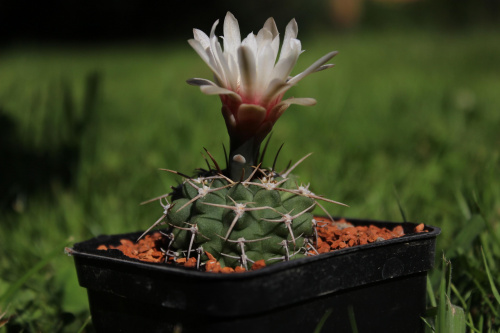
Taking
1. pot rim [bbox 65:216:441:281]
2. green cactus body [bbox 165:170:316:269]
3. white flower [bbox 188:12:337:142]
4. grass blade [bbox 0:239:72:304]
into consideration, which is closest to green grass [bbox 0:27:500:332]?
grass blade [bbox 0:239:72:304]

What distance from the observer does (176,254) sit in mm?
1225

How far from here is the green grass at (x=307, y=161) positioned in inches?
66.9

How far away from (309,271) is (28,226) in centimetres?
152

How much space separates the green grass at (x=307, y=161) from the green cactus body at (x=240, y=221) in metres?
0.30

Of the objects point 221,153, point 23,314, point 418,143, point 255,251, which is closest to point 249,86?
point 255,251

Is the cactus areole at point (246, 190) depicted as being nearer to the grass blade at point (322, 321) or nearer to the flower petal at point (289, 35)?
the flower petal at point (289, 35)

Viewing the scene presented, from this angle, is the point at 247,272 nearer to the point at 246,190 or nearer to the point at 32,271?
the point at 246,190

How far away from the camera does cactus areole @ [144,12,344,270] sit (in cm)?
113

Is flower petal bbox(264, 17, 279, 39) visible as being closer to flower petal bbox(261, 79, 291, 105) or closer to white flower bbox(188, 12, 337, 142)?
white flower bbox(188, 12, 337, 142)

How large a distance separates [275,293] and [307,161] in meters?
1.95

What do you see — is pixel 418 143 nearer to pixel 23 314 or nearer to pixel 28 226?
pixel 28 226

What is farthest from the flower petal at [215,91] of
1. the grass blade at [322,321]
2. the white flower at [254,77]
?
the grass blade at [322,321]

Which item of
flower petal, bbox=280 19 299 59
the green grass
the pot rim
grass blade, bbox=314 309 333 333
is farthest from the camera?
the green grass

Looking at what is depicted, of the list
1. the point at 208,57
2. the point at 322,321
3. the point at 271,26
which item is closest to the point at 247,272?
the point at 322,321
